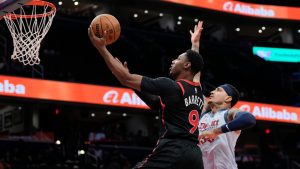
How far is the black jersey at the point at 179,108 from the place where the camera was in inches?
188

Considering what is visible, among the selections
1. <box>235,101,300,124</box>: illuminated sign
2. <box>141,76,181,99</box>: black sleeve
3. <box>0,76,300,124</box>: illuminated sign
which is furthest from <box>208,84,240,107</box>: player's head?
<box>235,101,300,124</box>: illuminated sign

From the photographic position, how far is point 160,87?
4691mm

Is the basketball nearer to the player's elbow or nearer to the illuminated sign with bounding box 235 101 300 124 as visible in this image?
the player's elbow

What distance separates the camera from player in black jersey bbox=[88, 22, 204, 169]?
4590 mm

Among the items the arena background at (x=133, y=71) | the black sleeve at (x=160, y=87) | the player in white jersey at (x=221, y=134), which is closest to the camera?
the black sleeve at (x=160, y=87)

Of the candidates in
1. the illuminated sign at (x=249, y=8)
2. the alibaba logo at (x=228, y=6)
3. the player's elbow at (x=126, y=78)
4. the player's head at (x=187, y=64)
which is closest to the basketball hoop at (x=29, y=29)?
the player's head at (x=187, y=64)

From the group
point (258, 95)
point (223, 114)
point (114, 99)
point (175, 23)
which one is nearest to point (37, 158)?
point (114, 99)

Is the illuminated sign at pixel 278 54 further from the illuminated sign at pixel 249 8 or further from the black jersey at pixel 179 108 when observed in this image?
the black jersey at pixel 179 108

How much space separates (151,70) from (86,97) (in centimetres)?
377

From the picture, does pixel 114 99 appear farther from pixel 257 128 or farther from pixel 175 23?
pixel 175 23

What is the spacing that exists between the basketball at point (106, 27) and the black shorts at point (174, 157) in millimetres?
954

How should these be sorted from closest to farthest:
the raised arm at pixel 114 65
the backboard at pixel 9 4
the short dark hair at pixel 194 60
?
the raised arm at pixel 114 65
the short dark hair at pixel 194 60
the backboard at pixel 9 4

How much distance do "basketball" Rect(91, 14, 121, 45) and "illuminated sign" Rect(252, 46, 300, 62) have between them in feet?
78.1

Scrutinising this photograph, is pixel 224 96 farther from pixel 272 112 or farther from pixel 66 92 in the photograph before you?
pixel 272 112
